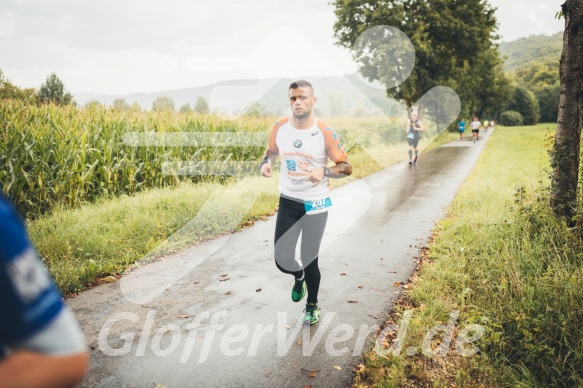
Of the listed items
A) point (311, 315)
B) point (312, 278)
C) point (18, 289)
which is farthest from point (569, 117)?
point (18, 289)

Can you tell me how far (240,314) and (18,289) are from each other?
141 inches

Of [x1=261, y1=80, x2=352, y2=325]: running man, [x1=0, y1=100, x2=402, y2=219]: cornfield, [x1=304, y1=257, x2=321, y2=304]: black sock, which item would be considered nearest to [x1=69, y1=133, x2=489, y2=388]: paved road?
[x1=304, y1=257, x2=321, y2=304]: black sock

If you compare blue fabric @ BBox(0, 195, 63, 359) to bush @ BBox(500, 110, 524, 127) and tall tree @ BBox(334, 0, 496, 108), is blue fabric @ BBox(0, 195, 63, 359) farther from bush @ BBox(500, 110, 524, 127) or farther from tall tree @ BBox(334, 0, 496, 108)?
bush @ BBox(500, 110, 524, 127)

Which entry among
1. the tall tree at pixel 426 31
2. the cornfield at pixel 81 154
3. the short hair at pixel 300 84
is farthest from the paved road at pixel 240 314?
the tall tree at pixel 426 31

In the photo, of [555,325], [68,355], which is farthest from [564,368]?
[68,355]

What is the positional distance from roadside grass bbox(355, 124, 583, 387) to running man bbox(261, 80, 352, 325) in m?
1.14

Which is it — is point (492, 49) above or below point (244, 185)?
above

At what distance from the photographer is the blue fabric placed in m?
0.86

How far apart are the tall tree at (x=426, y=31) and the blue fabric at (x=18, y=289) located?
103ft

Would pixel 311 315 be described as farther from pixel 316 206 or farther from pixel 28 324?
pixel 28 324

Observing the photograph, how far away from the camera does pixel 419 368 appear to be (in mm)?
3186

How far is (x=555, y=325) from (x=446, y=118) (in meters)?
46.4

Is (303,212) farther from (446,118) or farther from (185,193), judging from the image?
(446,118)

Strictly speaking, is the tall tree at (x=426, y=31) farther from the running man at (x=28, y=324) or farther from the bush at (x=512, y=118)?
the bush at (x=512, y=118)
